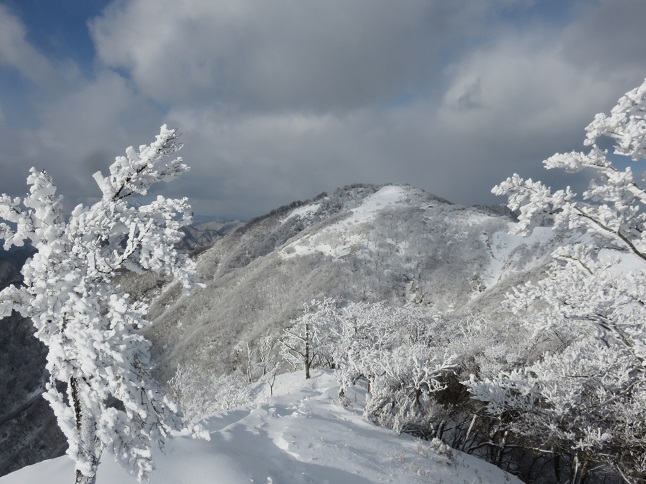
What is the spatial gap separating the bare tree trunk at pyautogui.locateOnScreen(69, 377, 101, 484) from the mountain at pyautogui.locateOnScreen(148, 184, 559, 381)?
50133mm

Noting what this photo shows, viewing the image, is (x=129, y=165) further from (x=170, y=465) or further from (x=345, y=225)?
(x=345, y=225)

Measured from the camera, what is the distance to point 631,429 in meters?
14.7


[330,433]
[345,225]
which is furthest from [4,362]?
[330,433]

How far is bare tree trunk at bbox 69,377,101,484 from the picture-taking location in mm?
5113

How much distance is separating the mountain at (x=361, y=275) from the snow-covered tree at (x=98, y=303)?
50.0 m

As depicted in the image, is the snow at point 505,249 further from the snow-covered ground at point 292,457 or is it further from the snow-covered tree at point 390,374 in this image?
the snow-covered ground at point 292,457

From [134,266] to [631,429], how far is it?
1907cm

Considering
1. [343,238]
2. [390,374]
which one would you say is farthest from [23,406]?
[390,374]

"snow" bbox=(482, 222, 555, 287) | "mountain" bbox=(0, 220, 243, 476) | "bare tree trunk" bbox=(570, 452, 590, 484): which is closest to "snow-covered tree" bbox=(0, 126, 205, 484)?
"bare tree trunk" bbox=(570, 452, 590, 484)

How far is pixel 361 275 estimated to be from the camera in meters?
71.1

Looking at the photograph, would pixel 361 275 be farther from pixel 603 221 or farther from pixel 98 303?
pixel 98 303

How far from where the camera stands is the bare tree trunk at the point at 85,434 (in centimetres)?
511

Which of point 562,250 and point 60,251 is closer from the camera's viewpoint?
point 60,251

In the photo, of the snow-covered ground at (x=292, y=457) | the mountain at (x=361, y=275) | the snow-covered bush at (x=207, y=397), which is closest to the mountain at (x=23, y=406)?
the mountain at (x=361, y=275)
